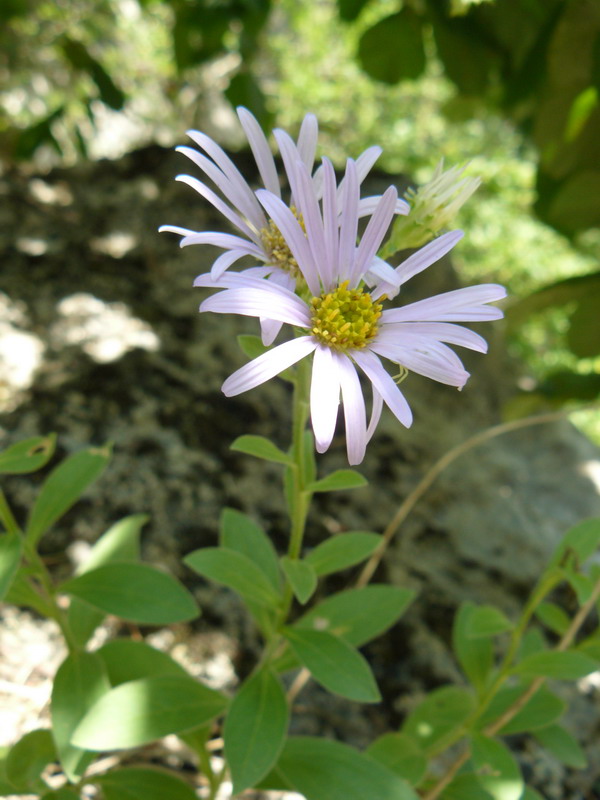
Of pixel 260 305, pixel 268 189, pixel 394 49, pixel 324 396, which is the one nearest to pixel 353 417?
pixel 324 396

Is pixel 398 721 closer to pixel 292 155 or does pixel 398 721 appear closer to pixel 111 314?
pixel 292 155

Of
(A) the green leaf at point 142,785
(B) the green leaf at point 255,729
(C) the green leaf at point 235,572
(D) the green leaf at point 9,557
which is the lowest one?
(A) the green leaf at point 142,785

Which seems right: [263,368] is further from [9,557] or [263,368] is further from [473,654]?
[473,654]

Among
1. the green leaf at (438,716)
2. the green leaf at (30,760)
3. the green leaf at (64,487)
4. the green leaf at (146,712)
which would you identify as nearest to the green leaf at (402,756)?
the green leaf at (438,716)

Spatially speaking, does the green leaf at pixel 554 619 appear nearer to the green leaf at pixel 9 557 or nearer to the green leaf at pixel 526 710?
the green leaf at pixel 526 710

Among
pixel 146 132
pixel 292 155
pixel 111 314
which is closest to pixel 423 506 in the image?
pixel 111 314

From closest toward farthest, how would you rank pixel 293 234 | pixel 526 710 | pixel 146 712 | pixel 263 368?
pixel 263 368 → pixel 293 234 → pixel 146 712 → pixel 526 710
